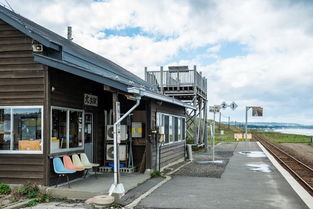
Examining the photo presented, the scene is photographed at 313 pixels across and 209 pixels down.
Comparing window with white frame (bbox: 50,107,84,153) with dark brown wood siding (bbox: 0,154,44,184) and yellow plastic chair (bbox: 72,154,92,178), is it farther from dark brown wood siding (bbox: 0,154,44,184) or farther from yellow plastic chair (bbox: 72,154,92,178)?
dark brown wood siding (bbox: 0,154,44,184)

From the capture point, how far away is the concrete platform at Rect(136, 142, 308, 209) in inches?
305

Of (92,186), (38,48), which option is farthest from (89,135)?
(38,48)

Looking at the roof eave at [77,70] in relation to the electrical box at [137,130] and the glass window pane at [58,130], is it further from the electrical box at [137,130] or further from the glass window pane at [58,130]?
the electrical box at [137,130]

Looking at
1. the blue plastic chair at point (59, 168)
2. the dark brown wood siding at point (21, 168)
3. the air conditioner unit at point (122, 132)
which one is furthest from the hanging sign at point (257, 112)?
the dark brown wood siding at point (21, 168)

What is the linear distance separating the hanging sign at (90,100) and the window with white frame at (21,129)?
2153 mm

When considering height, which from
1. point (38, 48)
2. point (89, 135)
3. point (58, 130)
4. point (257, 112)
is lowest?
point (89, 135)

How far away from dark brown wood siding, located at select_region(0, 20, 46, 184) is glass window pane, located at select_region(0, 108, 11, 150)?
0.20 meters

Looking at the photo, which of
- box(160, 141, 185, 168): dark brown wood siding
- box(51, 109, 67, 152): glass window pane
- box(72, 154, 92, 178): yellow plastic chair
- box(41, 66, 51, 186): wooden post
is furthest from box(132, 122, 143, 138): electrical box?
box(41, 66, 51, 186): wooden post

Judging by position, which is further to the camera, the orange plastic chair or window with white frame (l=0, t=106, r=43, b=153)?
the orange plastic chair

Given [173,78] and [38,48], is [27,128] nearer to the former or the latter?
[38,48]

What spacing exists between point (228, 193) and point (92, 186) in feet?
11.2

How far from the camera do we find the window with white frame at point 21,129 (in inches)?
345

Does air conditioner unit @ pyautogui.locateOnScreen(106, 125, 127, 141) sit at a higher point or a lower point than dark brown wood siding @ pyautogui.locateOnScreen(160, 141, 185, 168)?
higher

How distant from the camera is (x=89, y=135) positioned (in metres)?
11.4
